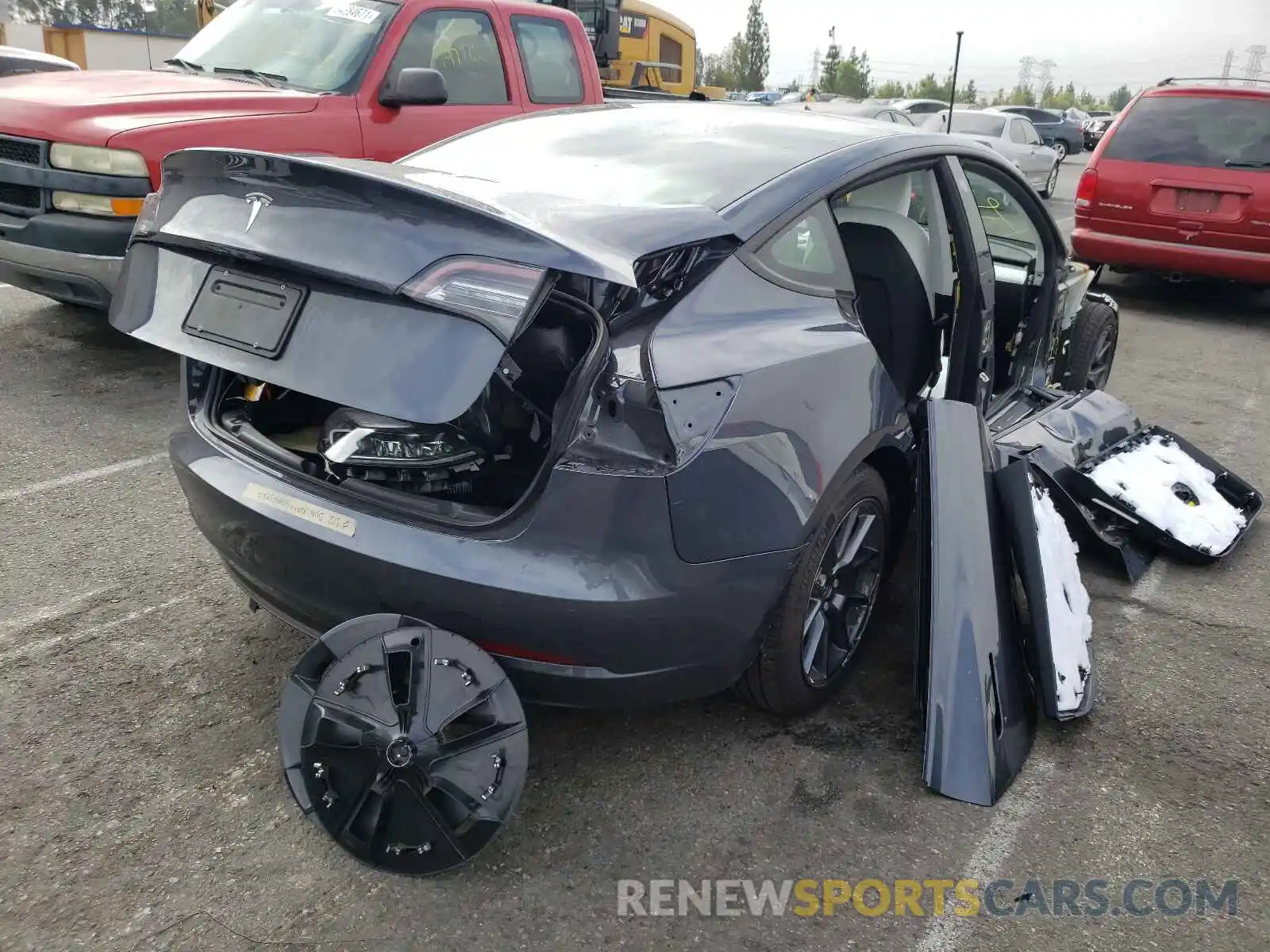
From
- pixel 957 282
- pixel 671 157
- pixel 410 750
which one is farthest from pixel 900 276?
pixel 410 750

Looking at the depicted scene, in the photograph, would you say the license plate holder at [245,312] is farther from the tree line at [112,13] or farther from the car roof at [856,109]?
the tree line at [112,13]

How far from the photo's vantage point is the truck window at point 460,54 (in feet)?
19.8

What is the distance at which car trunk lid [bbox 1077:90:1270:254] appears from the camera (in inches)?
306

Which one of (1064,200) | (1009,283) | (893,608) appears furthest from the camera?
(1064,200)

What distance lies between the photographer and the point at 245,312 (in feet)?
7.49

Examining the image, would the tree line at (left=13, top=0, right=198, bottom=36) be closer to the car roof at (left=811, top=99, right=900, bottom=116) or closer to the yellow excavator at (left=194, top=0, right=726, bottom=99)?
the car roof at (left=811, top=99, right=900, bottom=116)

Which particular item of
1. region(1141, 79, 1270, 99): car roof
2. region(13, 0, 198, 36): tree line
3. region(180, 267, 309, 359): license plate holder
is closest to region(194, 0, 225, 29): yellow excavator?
region(1141, 79, 1270, 99): car roof

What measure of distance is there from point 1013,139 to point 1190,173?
10.2 meters

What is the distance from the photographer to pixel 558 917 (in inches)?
83.7

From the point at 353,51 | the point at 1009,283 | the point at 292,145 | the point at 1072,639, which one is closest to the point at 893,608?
the point at 1072,639

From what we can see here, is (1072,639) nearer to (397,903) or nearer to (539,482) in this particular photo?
(539,482)

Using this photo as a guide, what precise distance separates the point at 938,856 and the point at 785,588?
2.30 feet

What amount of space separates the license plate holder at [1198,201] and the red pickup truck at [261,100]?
15.2 feet

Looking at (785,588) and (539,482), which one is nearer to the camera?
(539,482)
